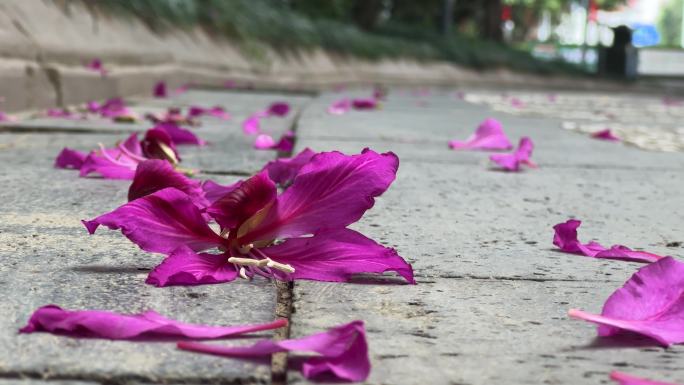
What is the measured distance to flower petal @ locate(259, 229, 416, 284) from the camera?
3.82ft

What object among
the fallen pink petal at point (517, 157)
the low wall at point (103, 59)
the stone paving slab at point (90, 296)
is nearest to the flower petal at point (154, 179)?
the stone paving slab at point (90, 296)

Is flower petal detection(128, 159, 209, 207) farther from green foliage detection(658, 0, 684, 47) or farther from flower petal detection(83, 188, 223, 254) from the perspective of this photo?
green foliage detection(658, 0, 684, 47)

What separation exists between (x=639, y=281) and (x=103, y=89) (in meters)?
4.07

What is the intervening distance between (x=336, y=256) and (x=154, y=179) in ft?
1.07

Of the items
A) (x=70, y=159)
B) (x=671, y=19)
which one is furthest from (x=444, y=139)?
(x=671, y=19)

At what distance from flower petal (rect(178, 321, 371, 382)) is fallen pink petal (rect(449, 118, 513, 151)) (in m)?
2.13

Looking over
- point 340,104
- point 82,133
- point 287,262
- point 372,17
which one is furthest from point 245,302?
point 372,17

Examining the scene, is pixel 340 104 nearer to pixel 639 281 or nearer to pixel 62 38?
pixel 62 38

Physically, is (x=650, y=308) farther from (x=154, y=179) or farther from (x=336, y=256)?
(x=154, y=179)

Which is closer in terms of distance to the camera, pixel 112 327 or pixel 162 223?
pixel 112 327

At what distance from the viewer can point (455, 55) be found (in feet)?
58.3

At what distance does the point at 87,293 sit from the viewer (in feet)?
3.55

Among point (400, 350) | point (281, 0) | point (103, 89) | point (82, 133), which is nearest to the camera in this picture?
point (400, 350)

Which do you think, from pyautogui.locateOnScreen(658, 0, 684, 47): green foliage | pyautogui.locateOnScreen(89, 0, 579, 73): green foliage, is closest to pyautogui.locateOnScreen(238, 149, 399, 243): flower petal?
pyautogui.locateOnScreen(89, 0, 579, 73): green foliage
